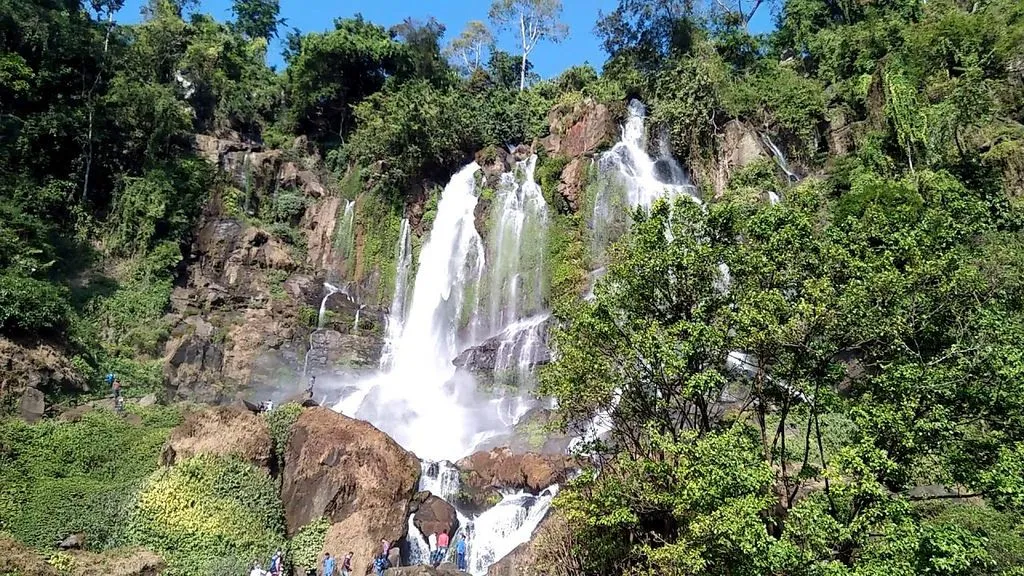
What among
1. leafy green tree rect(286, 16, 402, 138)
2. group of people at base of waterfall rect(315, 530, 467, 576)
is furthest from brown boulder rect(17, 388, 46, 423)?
leafy green tree rect(286, 16, 402, 138)

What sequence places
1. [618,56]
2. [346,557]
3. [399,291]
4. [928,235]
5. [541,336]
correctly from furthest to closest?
[618,56], [399,291], [541,336], [346,557], [928,235]

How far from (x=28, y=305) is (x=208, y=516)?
1112cm

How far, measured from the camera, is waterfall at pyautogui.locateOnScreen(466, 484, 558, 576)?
584 inches

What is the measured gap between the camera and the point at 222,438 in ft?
49.7

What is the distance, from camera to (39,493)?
1379 cm

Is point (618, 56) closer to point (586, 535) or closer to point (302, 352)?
point (302, 352)

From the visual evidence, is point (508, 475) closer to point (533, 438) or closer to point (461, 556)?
point (533, 438)

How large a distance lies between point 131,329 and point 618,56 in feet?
93.3

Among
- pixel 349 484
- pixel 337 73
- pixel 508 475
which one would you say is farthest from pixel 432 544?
pixel 337 73

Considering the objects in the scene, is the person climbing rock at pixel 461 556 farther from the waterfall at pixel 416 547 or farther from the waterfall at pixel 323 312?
the waterfall at pixel 323 312

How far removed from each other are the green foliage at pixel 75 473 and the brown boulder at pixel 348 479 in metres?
3.49

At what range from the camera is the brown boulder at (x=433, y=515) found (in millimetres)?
14805

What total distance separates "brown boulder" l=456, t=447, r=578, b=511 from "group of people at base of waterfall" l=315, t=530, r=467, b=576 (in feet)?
6.15

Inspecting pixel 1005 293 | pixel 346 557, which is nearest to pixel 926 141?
pixel 1005 293
